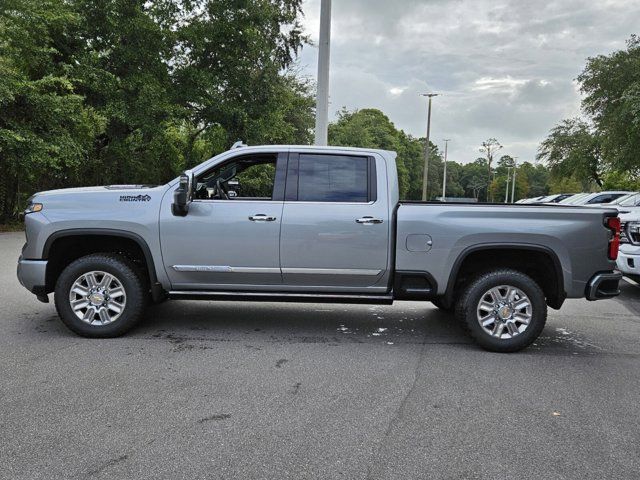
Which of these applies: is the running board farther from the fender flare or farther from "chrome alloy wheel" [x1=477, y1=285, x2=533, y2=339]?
"chrome alloy wheel" [x1=477, y1=285, x2=533, y2=339]

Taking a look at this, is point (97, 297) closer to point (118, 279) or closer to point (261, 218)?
point (118, 279)

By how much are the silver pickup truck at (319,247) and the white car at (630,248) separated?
2.94m

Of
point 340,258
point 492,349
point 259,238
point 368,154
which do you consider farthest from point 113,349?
point 492,349

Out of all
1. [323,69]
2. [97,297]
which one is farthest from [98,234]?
[323,69]

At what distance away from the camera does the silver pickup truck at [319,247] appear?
5.11 meters

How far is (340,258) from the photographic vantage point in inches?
206

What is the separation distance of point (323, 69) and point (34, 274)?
27.1ft

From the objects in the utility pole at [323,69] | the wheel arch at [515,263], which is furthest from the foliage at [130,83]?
the wheel arch at [515,263]

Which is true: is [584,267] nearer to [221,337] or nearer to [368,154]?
[368,154]

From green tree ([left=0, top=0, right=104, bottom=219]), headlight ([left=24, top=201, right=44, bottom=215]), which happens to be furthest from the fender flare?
green tree ([left=0, top=0, right=104, bottom=219])

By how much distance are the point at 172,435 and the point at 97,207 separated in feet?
9.36

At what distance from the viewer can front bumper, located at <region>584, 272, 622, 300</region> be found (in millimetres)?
5055

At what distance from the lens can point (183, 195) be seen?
508 centimetres

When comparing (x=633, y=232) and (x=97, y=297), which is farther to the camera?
(x=633, y=232)
